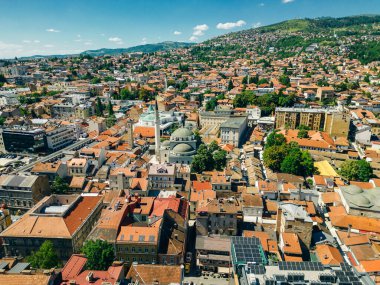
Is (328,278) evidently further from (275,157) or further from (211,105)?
(211,105)

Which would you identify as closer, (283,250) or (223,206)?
(283,250)

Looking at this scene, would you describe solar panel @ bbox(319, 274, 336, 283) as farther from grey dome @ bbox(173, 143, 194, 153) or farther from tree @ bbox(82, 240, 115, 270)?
grey dome @ bbox(173, 143, 194, 153)

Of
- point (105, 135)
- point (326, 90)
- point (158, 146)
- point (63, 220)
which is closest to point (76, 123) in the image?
point (105, 135)

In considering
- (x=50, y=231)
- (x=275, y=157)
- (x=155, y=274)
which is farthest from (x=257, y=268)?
(x=275, y=157)

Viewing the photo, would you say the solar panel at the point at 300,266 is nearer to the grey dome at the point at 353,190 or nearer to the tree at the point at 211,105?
the grey dome at the point at 353,190

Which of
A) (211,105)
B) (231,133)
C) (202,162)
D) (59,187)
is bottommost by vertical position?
(59,187)

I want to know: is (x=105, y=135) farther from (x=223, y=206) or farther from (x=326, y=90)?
(x=326, y=90)
